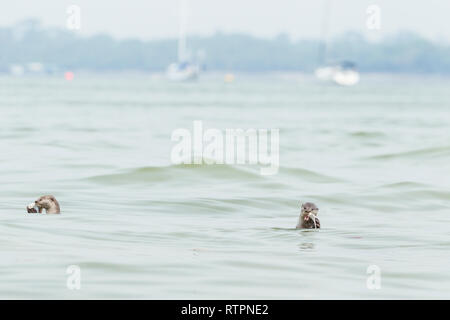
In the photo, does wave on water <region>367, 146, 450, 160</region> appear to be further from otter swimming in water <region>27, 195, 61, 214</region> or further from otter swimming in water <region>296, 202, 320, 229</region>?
otter swimming in water <region>27, 195, 61, 214</region>

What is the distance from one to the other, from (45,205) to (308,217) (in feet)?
13.2

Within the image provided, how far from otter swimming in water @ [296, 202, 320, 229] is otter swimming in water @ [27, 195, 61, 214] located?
3.73m

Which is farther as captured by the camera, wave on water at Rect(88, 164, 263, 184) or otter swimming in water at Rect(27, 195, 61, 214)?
wave on water at Rect(88, 164, 263, 184)

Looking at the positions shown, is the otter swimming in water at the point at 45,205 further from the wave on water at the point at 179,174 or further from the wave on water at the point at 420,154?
the wave on water at the point at 420,154

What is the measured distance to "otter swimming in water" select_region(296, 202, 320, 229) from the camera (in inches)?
600

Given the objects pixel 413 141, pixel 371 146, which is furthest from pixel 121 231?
pixel 413 141

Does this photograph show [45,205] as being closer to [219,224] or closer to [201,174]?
[219,224]

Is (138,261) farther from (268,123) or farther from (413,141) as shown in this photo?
(268,123)

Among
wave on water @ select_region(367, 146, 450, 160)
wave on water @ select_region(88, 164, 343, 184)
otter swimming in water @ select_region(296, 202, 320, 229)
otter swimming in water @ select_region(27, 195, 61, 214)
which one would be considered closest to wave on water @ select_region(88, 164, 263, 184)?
wave on water @ select_region(88, 164, 343, 184)

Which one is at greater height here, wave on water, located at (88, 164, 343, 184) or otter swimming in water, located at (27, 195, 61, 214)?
otter swimming in water, located at (27, 195, 61, 214)

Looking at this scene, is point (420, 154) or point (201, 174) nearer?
point (201, 174)

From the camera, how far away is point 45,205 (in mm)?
16453

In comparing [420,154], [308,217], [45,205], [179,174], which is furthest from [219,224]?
[420,154]
